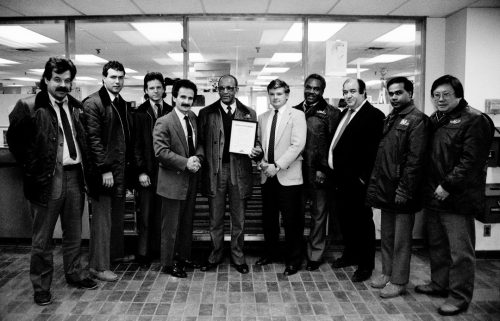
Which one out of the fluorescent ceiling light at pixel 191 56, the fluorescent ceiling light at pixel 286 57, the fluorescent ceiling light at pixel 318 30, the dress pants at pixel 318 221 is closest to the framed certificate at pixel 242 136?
the dress pants at pixel 318 221

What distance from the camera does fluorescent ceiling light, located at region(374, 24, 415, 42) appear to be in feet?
21.2

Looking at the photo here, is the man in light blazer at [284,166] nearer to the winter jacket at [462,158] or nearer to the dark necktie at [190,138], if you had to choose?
the dark necktie at [190,138]

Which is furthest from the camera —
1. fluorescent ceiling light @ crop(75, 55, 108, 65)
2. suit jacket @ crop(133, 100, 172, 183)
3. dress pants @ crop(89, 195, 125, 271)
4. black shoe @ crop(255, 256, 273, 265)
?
fluorescent ceiling light @ crop(75, 55, 108, 65)

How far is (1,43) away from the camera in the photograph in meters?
8.12

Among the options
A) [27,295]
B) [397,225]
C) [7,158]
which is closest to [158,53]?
[7,158]

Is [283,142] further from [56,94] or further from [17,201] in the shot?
[17,201]

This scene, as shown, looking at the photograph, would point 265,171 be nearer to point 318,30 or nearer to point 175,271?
point 175,271

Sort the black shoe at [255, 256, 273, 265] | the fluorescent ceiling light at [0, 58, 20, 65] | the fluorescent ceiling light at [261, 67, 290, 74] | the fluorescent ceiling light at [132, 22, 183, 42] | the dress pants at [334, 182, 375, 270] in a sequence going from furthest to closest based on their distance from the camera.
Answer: the fluorescent ceiling light at [261, 67, 290, 74] < the fluorescent ceiling light at [0, 58, 20, 65] < the fluorescent ceiling light at [132, 22, 183, 42] < the black shoe at [255, 256, 273, 265] < the dress pants at [334, 182, 375, 270]

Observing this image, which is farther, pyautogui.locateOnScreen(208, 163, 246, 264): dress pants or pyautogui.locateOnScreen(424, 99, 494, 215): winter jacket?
pyautogui.locateOnScreen(208, 163, 246, 264): dress pants

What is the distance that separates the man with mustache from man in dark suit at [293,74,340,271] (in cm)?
210

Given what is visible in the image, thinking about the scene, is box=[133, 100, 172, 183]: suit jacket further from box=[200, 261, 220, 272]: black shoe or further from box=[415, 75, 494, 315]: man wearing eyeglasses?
box=[415, 75, 494, 315]: man wearing eyeglasses

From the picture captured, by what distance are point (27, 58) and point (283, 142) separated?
937 centimetres

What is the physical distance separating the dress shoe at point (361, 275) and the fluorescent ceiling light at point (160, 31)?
451cm

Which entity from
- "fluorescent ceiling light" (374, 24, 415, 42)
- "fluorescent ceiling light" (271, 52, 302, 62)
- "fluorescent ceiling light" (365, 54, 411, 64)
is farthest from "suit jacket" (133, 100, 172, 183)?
"fluorescent ceiling light" (365, 54, 411, 64)
